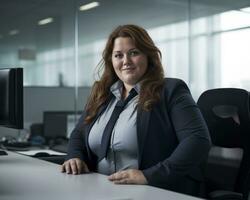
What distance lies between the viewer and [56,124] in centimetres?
403

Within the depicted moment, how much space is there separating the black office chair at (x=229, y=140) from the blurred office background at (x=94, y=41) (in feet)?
5.88

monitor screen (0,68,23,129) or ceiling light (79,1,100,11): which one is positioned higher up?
ceiling light (79,1,100,11)

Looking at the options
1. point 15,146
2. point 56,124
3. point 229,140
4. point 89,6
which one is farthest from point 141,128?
point 89,6

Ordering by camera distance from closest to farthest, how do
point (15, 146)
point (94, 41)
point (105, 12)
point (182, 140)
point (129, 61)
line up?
1. point (182, 140)
2. point (129, 61)
3. point (15, 146)
4. point (94, 41)
5. point (105, 12)

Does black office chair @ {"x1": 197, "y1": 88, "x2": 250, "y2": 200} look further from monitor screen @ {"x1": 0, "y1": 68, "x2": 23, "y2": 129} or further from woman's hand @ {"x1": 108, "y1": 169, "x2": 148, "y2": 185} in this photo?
monitor screen @ {"x1": 0, "y1": 68, "x2": 23, "y2": 129}

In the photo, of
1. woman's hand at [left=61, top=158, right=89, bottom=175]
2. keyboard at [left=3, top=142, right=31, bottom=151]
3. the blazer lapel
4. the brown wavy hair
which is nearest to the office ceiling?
keyboard at [left=3, top=142, right=31, bottom=151]

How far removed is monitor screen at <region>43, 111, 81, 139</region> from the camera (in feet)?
13.2

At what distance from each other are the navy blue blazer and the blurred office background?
1.98 meters

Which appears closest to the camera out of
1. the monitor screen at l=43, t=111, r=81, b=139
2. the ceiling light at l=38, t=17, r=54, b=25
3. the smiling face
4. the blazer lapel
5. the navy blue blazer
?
the navy blue blazer

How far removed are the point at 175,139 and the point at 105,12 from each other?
10.9ft

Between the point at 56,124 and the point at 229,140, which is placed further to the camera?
the point at 56,124

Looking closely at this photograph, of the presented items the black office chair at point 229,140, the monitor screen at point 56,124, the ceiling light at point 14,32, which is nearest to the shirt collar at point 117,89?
the black office chair at point 229,140

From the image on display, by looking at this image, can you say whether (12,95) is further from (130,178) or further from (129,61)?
(130,178)

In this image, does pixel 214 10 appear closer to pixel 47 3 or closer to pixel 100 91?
pixel 47 3
